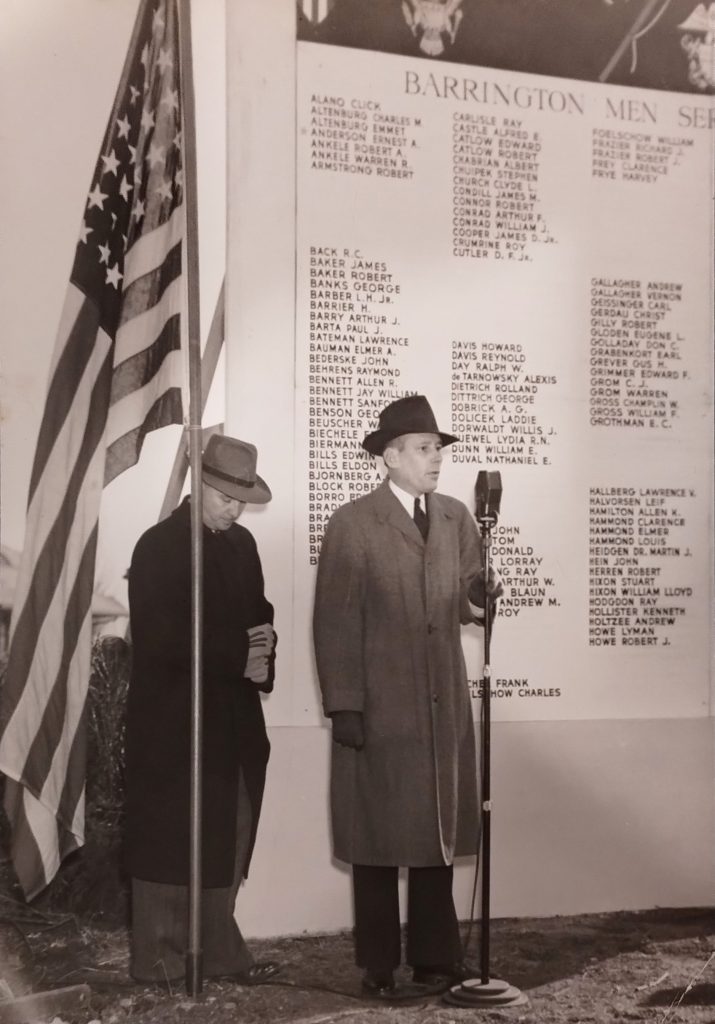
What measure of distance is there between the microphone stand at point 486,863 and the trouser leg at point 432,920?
0.07 metres

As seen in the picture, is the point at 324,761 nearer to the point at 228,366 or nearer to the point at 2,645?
the point at 2,645

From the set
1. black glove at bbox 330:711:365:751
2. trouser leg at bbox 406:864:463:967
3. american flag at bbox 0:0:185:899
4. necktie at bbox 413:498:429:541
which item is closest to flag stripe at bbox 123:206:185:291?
american flag at bbox 0:0:185:899

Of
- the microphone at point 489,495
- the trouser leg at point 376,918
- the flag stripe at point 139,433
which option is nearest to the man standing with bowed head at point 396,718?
the trouser leg at point 376,918

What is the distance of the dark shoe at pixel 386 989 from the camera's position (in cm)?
253

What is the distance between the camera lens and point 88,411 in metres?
2.55

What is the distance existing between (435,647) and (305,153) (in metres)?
1.20

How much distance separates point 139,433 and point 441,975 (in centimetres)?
142

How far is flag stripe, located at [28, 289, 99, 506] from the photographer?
2.54m

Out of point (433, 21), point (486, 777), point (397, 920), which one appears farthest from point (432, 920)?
point (433, 21)

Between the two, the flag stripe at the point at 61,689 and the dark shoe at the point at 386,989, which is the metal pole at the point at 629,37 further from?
the dark shoe at the point at 386,989

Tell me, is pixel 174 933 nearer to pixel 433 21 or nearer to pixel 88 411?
pixel 88 411

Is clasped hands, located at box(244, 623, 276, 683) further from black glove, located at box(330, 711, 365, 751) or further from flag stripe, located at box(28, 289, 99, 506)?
flag stripe, located at box(28, 289, 99, 506)

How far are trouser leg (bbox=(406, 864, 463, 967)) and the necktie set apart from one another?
2.54 ft

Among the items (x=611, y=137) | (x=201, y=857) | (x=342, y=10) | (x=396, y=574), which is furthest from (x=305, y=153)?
(x=201, y=857)
